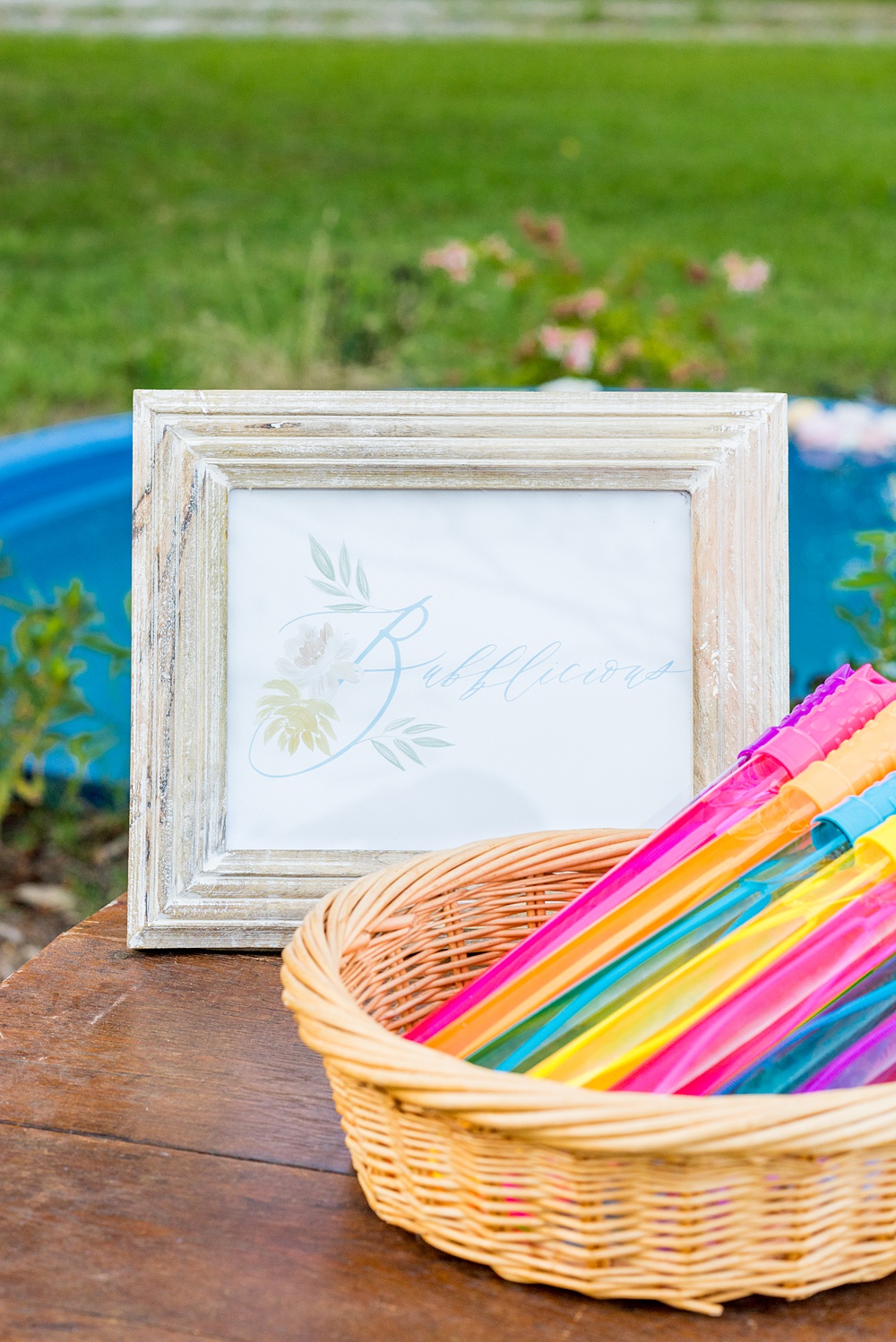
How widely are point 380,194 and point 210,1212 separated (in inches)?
256

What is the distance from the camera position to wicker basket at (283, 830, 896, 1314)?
47 cm

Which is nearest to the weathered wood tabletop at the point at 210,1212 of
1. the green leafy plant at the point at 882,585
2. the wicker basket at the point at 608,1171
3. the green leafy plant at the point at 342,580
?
the wicker basket at the point at 608,1171

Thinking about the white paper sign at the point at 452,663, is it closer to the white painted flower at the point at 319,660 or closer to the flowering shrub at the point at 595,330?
the white painted flower at the point at 319,660

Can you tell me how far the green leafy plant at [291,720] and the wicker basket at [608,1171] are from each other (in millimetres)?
246

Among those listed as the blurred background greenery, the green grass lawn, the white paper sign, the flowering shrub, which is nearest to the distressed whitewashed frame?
the white paper sign

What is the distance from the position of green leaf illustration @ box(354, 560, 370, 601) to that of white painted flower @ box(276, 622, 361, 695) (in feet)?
0.10

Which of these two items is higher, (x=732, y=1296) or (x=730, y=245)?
(x=730, y=245)

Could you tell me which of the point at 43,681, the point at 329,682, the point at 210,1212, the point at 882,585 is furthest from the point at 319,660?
the point at 43,681

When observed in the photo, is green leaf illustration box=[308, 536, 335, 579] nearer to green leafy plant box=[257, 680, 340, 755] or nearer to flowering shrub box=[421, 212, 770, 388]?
green leafy plant box=[257, 680, 340, 755]

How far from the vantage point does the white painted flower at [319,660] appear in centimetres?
83

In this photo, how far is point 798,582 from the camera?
2.62m

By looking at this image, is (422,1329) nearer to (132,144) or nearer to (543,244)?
(543,244)

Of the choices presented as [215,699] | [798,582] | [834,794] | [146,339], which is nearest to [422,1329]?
[834,794]

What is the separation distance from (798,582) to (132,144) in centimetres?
591
